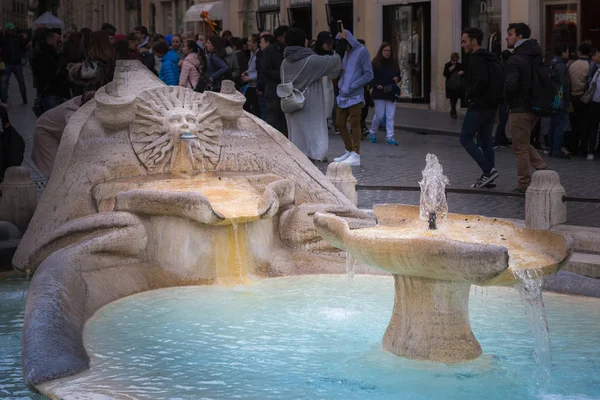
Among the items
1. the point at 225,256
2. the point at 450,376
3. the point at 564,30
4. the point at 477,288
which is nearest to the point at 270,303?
the point at 225,256

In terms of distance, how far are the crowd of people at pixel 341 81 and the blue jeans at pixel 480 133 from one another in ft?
0.04

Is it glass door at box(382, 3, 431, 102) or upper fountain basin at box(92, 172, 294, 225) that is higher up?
glass door at box(382, 3, 431, 102)

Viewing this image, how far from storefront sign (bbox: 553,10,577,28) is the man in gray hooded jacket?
27.1ft

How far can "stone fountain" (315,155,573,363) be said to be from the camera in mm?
4699

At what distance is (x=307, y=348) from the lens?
5.46 meters

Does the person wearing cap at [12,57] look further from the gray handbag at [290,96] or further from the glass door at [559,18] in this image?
the gray handbag at [290,96]

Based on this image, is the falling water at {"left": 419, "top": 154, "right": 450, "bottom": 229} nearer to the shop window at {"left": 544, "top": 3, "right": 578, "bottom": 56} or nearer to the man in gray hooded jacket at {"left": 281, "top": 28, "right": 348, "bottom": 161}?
the man in gray hooded jacket at {"left": 281, "top": 28, "right": 348, "bottom": 161}

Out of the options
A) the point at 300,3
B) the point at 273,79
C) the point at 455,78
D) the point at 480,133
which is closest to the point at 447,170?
the point at 480,133

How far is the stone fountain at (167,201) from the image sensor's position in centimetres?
669

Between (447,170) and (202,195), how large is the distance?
732 centimetres

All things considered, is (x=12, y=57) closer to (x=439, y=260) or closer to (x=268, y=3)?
(x=268, y=3)

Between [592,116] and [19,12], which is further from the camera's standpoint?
[19,12]

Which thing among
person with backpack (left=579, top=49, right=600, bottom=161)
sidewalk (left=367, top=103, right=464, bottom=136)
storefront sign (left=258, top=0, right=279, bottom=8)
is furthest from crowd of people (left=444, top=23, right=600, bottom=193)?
storefront sign (left=258, top=0, right=279, bottom=8)

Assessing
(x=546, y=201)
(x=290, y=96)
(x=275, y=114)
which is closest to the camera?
(x=546, y=201)
